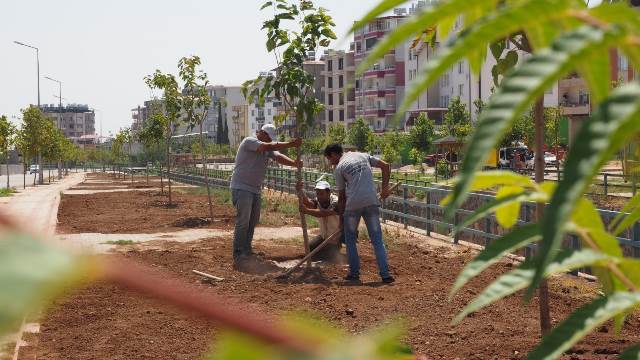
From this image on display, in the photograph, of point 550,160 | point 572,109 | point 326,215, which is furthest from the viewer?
point 572,109

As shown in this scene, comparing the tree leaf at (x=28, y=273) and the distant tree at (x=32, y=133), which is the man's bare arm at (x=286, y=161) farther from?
the distant tree at (x=32, y=133)

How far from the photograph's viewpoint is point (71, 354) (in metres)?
5.67

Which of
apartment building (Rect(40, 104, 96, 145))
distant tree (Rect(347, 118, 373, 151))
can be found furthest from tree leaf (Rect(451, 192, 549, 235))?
apartment building (Rect(40, 104, 96, 145))

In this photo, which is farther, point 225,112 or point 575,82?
point 225,112

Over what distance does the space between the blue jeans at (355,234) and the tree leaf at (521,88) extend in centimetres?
795

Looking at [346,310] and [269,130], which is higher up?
[269,130]

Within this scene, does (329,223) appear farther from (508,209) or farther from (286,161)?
(508,209)

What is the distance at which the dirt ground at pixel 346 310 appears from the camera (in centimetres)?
546

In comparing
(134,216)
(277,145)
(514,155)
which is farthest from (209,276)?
(514,155)

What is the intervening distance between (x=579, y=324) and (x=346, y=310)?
616cm

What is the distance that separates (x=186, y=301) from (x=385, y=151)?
48404mm

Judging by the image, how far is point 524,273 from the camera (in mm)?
743

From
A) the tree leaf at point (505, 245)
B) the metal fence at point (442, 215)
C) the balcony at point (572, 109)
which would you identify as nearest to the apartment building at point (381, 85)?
the balcony at point (572, 109)

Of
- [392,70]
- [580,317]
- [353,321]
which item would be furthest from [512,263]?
[392,70]
